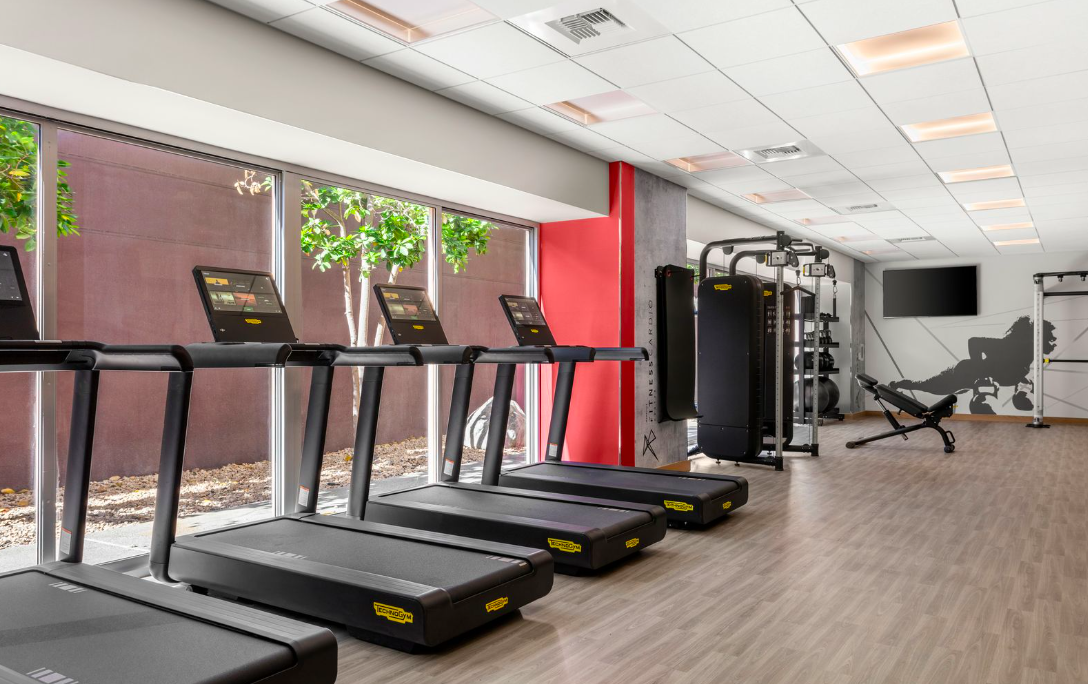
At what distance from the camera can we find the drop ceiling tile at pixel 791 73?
4336mm

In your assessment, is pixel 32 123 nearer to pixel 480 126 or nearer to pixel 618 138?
pixel 480 126

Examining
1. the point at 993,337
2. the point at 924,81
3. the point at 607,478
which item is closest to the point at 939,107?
the point at 924,81

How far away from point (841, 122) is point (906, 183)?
2.39 meters

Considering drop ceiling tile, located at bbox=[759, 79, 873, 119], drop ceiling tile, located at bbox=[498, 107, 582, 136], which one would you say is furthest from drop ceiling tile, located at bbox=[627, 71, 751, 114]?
drop ceiling tile, located at bbox=[498, 107, 582, 136]

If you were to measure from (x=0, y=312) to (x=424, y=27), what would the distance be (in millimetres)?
2381

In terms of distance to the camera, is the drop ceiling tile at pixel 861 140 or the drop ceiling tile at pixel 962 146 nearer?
the drop ceiling tile at pixel 861 140

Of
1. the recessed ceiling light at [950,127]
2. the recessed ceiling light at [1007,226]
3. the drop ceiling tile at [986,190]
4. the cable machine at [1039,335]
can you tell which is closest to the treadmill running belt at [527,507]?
the recessed ceiling light at [950,127]

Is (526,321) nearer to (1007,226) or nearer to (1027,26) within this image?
(1027,26)

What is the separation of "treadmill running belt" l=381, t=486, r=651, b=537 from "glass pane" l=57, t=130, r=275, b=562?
40.7 inches

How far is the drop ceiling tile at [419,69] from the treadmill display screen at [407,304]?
1.29m

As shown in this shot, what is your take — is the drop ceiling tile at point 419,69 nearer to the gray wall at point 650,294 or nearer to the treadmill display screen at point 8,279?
the treadmill display screen at point 8,279

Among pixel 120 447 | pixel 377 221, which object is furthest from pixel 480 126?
pixel 120 447

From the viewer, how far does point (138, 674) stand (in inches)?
85.3

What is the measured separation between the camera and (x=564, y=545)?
4.02 m
